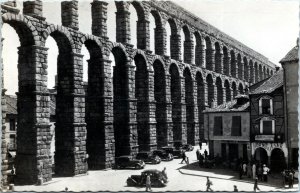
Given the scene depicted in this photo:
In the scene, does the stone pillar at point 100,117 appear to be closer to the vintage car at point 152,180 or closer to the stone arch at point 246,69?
the vintage car at point 152,180

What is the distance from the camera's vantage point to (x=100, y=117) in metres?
33.9

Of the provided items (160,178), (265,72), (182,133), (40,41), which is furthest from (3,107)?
(265,72)

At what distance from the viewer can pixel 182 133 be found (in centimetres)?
4738

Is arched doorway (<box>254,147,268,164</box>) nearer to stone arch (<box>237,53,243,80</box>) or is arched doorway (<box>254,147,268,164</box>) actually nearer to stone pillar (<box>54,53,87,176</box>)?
stone pillar (<box>54,53,87,176</box>)

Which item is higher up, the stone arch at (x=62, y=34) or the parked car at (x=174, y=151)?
the stone arch at (x=62, y=34)

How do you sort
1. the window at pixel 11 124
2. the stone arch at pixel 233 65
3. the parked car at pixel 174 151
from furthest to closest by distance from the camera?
the stone arch at pixel 233 65 < the window at pixel 11 124 < the parked car at pixel 174 151

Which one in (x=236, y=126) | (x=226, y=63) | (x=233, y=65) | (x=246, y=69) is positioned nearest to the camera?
(x=236, y=126)

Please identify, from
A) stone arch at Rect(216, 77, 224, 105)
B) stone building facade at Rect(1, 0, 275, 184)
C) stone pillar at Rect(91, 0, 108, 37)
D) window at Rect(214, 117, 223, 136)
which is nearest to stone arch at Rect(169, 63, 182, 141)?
stone building facade at Rect(1, 0, 275, 184)

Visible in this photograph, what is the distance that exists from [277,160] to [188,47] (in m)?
23.2

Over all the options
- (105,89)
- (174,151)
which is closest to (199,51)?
(174,151)

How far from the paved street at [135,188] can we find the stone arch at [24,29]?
9543 millimetres

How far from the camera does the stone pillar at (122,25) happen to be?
1457 inches

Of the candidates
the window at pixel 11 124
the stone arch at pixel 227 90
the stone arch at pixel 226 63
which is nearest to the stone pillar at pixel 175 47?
the stone arch at pixel 226 63

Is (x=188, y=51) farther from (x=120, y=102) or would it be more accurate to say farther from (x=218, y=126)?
(x=218, y=126)
